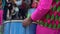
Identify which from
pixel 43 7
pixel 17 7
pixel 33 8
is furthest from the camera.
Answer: pixel 17 7

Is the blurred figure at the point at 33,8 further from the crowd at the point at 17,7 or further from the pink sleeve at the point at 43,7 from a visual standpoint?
the pink sleeve at the point at 43,7

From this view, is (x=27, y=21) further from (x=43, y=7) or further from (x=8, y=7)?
(x=8, y=7)

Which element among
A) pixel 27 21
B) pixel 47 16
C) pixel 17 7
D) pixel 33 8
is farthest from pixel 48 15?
pixel 17 7

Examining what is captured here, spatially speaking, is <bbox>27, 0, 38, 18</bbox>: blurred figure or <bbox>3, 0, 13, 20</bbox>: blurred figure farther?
<bbox>3, 0, 13, 20</bbox>: blurred figure

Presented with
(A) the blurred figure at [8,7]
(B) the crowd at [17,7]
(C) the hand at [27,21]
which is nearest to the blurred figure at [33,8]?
(B) the crowd at [17,7]

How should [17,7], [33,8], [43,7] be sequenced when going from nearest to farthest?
[43,7] → [33,8] → [17,7]

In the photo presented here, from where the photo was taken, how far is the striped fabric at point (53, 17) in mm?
864

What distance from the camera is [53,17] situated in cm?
87

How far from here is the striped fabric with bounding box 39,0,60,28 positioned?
864 mm

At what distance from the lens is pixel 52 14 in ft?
2.86

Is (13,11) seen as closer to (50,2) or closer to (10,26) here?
(10,26)

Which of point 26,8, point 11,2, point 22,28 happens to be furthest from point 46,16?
point 11,2

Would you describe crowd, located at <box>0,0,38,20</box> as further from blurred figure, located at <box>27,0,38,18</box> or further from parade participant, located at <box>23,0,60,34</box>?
parade participant, located at <box>23,0,60,34</box>

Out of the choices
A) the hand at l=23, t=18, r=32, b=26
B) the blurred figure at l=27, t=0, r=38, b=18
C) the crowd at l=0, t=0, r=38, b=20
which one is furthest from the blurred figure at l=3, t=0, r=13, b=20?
the hand at l=23, t=18, r=32, b=26
